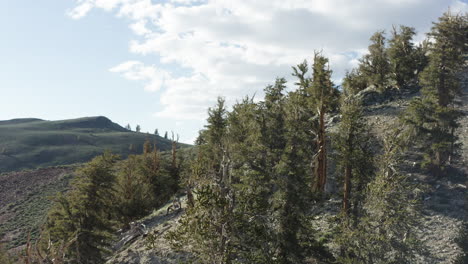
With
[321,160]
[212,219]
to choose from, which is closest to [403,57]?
[321,160]

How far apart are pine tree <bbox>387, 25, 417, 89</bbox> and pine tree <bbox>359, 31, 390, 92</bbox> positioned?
122cm

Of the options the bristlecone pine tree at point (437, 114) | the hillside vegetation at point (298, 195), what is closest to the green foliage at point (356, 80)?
the hillside vegetation at point (298, 195)

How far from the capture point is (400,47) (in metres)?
47.3

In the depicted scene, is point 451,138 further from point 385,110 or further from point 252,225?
point 252,225

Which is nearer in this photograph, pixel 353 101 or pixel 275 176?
pixel 275 176

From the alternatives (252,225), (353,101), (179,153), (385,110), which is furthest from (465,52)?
(252,225)

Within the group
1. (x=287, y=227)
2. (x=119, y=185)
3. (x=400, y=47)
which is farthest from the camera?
(x=400, y=47)

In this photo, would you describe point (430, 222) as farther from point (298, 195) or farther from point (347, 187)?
point (298, 195)

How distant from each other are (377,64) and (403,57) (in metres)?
3.74

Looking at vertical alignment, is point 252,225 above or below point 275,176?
below

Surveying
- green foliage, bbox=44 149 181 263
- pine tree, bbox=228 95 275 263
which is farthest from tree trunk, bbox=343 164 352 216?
green foliage, bbox=44 149 181 263

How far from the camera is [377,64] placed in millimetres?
49500

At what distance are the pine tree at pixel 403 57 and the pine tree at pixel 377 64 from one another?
48.2 inches

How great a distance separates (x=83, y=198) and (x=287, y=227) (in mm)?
15837
